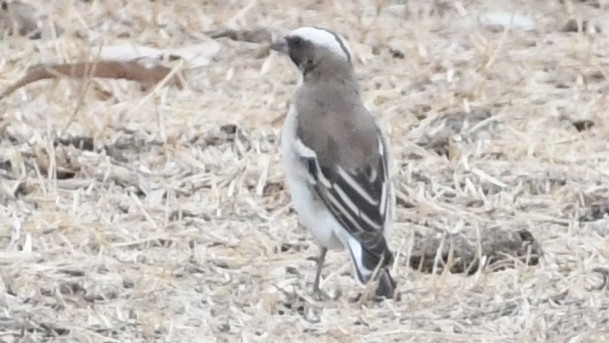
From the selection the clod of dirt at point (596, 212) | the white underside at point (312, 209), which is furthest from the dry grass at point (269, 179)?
the white underside at point (312, 209)

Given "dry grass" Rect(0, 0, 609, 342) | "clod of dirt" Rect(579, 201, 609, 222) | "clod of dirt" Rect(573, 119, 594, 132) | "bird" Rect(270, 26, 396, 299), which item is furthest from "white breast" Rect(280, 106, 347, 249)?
"clod of dirt" Rect(573, 119, 594, 132)

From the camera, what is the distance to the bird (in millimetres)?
5770

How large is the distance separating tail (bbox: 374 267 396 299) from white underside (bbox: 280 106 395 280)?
0.13 feet

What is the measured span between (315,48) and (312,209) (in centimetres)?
76

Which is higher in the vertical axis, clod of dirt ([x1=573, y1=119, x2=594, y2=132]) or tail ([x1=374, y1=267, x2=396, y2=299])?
tail ([x1=374, y1=267, x2=396, y2=299])

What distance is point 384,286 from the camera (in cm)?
568

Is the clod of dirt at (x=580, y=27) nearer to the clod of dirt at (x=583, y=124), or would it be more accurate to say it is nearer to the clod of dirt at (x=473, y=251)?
the clod of dirt at (x=583, y=124)

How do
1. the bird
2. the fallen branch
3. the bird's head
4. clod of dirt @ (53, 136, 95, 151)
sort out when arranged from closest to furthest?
the bird
the bird's head
clod of dirt @ (53, 136, 95, 151)
the fallen branch

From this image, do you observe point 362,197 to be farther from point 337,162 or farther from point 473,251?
point 473,251

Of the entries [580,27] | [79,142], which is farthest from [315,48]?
[580,27]

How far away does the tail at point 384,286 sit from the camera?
5668mm

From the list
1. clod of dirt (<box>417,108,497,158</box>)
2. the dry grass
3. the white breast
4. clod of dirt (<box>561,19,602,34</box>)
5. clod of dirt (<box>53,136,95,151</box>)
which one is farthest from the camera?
clod of dirt (<box>561,19,602,34</box>)

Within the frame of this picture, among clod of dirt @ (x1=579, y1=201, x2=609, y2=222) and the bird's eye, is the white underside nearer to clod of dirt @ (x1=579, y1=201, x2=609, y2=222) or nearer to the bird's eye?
the bird's eye

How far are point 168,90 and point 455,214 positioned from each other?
1976 millimetres
